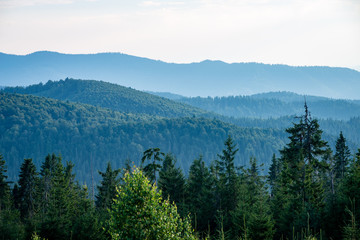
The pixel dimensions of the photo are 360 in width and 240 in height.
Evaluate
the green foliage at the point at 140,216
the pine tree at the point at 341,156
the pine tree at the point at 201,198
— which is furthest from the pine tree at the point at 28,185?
the green foliage at the point at 140,216

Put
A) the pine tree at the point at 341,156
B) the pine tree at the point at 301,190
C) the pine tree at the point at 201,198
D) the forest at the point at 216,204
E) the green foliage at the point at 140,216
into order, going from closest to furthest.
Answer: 1. the green foliage at the point at 140,216
2. the forest at the point at 216,204
3. the pine tree at the point at 301,190
4. the pine tree at the point at 201,198
5. the pine tree at the point at 341,156

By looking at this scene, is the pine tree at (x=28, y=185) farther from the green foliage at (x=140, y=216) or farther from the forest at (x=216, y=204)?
the green foliage at (x=140, y=216)

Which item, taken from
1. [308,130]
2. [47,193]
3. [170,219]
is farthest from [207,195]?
[47,193]

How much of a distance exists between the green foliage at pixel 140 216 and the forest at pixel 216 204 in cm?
4

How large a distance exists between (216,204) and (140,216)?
22521mm

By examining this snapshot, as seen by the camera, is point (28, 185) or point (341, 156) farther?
point (28, 185)

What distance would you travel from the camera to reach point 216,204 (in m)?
39.0

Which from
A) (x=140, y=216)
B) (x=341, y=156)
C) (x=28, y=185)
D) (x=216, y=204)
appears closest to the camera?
(x=140, y=216)

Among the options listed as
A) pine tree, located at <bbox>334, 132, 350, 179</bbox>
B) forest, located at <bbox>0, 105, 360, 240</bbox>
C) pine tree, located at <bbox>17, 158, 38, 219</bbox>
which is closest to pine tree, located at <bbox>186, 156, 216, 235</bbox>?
forest, located at <bbox>0, 105, 360, 240</bbox>

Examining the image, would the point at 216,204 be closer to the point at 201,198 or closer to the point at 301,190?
the point at 201,198

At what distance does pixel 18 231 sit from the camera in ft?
127

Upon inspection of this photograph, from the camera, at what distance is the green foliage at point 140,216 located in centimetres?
1728

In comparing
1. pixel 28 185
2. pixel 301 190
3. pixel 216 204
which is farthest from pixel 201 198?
pixel 28 185

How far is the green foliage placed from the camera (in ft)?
56.7
